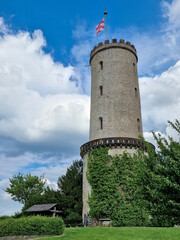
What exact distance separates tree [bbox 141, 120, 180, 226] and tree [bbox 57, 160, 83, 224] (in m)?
22.9

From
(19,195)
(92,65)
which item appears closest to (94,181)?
(92,65)

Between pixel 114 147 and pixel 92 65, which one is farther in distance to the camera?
pixel 92 65

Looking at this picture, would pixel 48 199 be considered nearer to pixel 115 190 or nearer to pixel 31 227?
pixel 115 190

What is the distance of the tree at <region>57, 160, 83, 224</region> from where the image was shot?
108ft

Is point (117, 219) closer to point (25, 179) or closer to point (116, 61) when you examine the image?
point (116, 61)

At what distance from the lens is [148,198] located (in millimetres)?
12477

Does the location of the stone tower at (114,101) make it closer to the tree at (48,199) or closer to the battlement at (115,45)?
the battlement at (115,45)

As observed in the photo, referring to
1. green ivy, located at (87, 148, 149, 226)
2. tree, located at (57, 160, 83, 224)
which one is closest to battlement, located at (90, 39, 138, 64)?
green ivy, located at (87, 148, 149, 226)

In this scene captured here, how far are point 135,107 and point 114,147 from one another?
21.1ft

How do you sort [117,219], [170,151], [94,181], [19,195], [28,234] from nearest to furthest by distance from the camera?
1. [170,151]
2. [28,234]
3. [117,219]
4. [94,181]
5. [19,195]

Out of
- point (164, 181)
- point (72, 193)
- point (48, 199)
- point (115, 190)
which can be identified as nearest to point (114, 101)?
point (115, 190)

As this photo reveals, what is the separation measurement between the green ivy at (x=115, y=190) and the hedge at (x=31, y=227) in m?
5.92

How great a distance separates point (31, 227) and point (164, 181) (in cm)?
1309

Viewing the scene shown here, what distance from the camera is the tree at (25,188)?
164ft
